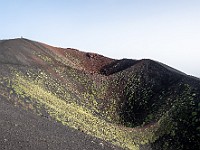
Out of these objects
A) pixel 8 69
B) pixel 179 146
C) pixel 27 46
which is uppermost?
pixel 27 46

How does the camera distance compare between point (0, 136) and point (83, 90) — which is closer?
point (0, 136)

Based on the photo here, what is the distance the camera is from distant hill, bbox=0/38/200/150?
2758cm

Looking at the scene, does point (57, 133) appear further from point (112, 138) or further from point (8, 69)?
point (8, 69)

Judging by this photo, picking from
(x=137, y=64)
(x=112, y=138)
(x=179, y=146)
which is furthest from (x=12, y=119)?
(x=137, y=64)

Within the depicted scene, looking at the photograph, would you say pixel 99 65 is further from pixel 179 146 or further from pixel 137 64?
pixel 179 146

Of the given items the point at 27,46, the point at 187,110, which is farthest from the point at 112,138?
the point at 27,46

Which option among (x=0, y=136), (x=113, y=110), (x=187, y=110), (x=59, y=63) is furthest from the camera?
(x=59, y=63)

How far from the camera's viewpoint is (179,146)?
1441 inches

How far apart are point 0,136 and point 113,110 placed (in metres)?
23.8

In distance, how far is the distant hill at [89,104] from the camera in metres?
27.6

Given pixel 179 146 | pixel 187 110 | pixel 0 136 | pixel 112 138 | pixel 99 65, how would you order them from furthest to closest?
pixel 99 65 → pixel 187 110 → pixel 179 146 → pixel 112 138 → pixel 0 136

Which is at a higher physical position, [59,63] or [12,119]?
[59,63]

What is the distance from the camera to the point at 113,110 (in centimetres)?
4525

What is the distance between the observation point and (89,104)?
4378 cm
